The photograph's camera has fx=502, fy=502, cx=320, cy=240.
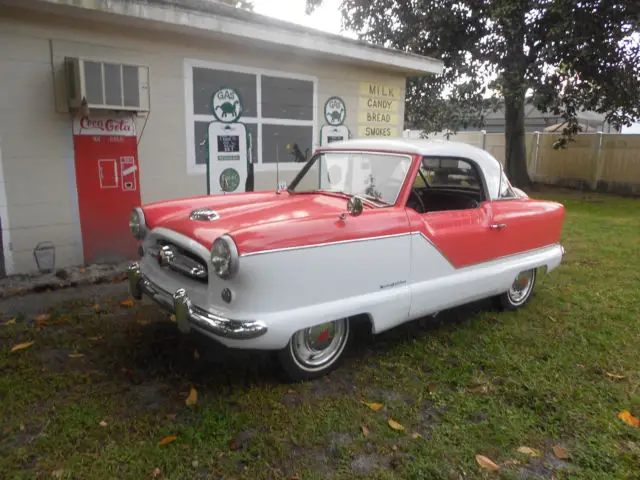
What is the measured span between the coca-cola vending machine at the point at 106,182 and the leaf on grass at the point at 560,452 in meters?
5.04

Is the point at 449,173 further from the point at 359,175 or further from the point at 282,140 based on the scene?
the point at 282,140

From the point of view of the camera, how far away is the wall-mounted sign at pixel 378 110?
8406 millimetres

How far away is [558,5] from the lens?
11133 mm

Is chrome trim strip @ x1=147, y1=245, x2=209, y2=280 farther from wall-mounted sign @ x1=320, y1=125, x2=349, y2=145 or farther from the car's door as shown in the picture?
wall-mounted sign @ x1=320, y1=125, x2=349, y2=145

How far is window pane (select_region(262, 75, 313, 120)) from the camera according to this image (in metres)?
7.05

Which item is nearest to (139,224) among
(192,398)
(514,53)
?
(192,398)

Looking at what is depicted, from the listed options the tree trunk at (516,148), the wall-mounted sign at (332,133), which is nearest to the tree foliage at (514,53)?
the tree trunk at (516,148)

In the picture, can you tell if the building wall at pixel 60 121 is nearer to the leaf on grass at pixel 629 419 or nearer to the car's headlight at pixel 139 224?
the car's headlight at pixel 139 224

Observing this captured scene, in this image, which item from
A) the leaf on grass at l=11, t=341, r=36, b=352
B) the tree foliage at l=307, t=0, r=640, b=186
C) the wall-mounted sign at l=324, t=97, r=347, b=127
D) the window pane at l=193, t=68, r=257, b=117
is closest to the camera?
the leaf on grass at l=11, t=341, r=36, b=352

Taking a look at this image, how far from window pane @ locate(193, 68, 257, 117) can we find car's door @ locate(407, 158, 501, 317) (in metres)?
3.32

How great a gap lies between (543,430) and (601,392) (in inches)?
28.2

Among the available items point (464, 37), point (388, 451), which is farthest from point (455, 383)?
point (464, 37)

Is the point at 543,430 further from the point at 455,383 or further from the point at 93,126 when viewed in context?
the point at 93,126

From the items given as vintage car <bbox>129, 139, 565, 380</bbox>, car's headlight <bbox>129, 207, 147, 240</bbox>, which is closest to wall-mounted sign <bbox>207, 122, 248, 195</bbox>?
vintage car <bbox>129, 139, 565, 380</bbox>
